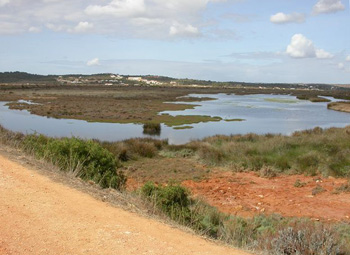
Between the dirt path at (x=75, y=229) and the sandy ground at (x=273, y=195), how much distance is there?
17.2 feet

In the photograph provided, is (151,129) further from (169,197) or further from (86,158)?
(169,197)

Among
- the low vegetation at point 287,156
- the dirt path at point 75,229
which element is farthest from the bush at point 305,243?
the low vegetation at point 287,156

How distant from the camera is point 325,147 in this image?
1791cm

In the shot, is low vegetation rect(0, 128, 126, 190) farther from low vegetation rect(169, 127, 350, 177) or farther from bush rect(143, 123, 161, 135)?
bush rect(143, 123, 161, 135)

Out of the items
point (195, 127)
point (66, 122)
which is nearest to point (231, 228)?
point (195, 127)

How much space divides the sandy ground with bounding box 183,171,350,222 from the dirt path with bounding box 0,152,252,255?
5.25 m

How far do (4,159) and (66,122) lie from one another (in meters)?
29.8

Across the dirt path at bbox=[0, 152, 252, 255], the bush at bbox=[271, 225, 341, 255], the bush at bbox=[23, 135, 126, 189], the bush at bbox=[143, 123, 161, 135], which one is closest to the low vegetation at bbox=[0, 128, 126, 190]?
the bush at bbox=[23, 135, 126, 189]

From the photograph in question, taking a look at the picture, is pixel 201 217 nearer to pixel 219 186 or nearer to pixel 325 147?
pixel 219 186

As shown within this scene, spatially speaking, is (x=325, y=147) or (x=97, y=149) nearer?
(x=97, y=149)

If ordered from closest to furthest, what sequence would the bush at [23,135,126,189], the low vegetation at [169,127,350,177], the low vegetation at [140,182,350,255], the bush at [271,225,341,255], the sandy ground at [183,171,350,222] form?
the bush at [271,225,341,255] → the low vegetation at [140,182,350,255] → the bush at [23,135,126,189] → the sandy ground at [183,171,350,222] → the low vegetation at [169,127,350,177]

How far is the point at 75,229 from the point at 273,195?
9.03 metres

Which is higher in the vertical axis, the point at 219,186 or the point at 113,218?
the point at 113,218

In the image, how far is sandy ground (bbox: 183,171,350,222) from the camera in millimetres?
10898
